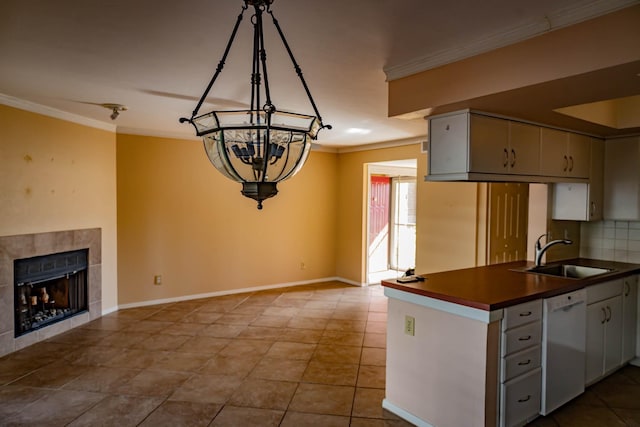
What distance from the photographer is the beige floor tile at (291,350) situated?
3.84 metres

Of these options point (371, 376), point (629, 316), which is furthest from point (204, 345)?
point (629, 316)

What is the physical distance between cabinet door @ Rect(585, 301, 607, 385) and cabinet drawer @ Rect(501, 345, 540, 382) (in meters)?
0.78

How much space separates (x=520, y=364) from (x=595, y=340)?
1.11m

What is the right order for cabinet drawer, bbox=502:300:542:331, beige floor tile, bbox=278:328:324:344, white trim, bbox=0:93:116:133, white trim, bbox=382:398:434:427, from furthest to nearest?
1. beige floor tile, bbox=278:328:324:344
2. white trim, bbox=0:93:116:133
3. white trim, bbox=382:398:434:427
4. cabinet drawer, bbox=502:300:542:331

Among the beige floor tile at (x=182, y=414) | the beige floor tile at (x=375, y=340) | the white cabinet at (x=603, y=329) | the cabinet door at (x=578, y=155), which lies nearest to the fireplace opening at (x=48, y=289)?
the beige floor tile at (x=182, y=414)

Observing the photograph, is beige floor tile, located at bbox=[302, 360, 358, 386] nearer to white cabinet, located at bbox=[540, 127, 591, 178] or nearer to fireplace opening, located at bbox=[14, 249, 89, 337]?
white cabinet, located at bbox=[540, 127, 591, 178]

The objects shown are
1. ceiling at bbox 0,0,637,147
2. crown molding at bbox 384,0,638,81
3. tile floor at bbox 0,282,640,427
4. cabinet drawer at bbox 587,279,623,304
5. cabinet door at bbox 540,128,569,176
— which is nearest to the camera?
crown molding at bbox 384,0,638,81

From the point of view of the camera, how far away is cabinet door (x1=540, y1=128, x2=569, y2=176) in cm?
328

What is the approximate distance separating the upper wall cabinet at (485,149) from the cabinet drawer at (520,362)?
117 centimetres

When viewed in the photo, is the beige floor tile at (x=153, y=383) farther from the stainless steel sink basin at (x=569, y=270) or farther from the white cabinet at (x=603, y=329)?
the white cabinet at (x=603, y=329)

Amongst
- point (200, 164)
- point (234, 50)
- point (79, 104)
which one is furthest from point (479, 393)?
point (200, 164)

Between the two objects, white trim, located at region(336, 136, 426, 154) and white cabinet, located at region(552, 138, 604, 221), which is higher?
white trim, located at region(336, 136, 426, 154)

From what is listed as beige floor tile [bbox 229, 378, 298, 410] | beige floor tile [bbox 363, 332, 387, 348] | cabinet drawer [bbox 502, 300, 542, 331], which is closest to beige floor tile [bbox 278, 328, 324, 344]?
beige floor tile [bbox 363, 332, 387, 348]

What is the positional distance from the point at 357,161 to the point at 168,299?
3.73m
